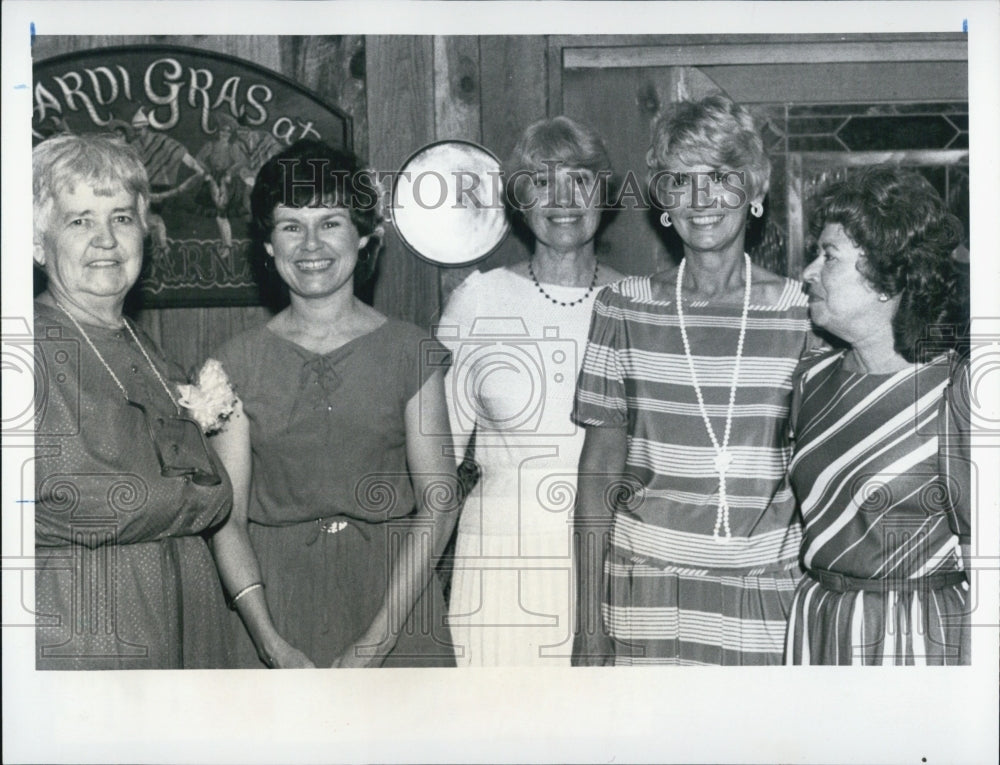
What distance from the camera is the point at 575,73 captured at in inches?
155

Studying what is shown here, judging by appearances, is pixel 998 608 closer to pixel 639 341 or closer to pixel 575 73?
pixel 639 341

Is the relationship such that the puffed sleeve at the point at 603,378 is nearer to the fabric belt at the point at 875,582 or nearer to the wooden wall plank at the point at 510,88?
the wooden wall plank at the point at 510,88

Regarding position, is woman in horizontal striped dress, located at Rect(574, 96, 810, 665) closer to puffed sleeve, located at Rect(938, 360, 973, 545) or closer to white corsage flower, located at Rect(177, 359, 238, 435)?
puffed sleeve, located at Rect(938, 360, 973, 545)

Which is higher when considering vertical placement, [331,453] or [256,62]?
[256,62]

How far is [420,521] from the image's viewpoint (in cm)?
396

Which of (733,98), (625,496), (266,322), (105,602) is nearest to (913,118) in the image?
(733,98)

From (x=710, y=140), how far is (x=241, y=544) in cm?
160

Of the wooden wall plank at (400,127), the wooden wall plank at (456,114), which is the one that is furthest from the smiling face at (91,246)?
the wooden wall plank at (456,114)

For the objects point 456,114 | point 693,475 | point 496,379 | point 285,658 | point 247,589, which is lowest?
point 285,658

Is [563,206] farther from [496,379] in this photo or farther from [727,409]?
[727,409]

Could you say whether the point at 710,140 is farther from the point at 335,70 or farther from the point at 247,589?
the point at 247,589

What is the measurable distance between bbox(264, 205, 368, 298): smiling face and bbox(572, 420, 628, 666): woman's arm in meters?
0.76

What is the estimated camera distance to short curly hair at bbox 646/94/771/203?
394 centimetres

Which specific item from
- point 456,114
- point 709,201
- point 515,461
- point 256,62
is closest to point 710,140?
point 709,201
